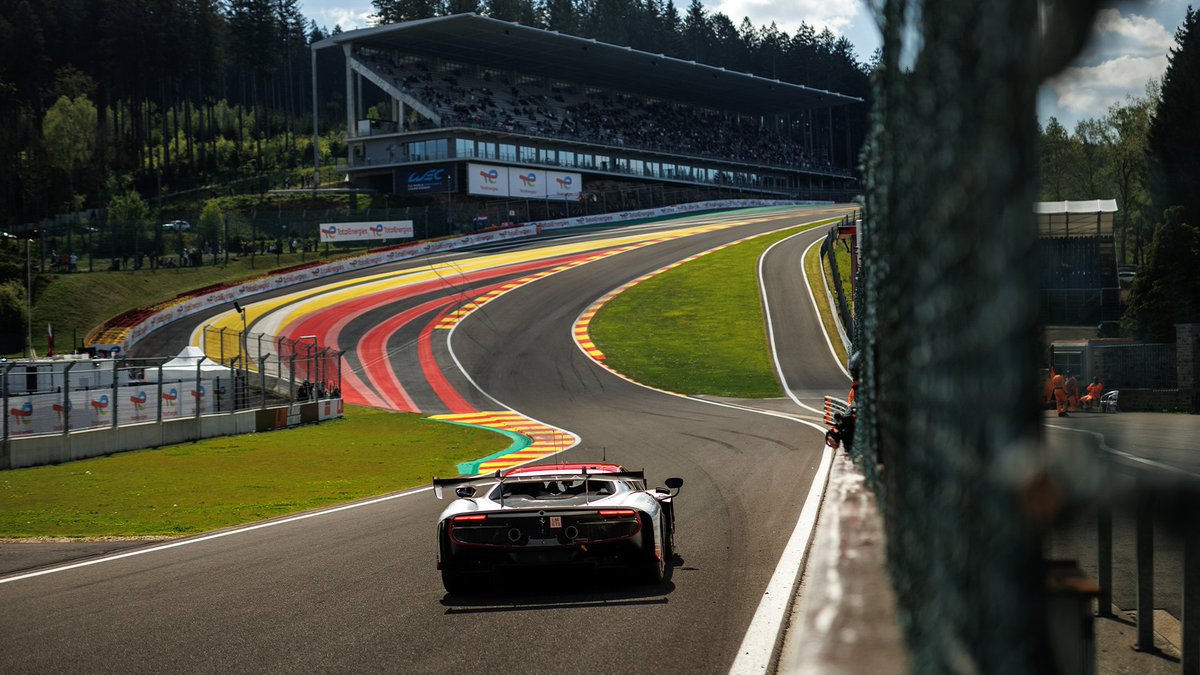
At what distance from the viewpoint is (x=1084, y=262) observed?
347 centimetres

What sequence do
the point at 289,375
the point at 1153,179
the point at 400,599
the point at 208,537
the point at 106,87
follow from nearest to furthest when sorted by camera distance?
the point at 1153,179
the point at 400,599
the point at 208,537
the point at 289,375
the point at 106,87

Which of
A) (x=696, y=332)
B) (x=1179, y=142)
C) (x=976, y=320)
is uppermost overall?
(x=1179, y=142)

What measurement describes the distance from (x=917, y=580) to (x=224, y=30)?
13320 centimetres

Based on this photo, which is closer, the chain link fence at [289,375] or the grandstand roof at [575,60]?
the chain link fence at [289,375]

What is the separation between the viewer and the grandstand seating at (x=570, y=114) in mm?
83062

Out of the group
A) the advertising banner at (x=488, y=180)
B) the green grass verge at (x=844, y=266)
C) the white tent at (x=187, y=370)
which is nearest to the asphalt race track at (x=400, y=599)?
the white tent at (x=187, y=370)

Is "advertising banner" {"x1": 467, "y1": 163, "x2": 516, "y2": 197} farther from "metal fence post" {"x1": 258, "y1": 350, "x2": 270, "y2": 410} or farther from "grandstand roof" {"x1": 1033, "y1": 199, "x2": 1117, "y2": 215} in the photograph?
"grandstand roof" {"x1": 1033, "y1": 199, "x2": 1117, "y2": 215}

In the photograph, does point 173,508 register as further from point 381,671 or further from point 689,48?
point 689,48

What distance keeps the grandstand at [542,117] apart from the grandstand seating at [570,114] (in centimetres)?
16

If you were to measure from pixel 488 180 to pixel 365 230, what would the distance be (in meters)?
17.4

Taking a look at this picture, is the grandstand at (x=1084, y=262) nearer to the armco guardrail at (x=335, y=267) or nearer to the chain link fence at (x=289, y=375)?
the chain link fence at (x=289, y=375)

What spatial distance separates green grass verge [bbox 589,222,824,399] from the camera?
37.3 metres

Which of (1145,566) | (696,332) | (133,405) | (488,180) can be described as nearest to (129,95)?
(488,180)

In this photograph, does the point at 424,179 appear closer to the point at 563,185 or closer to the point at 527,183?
the point at 527,183
